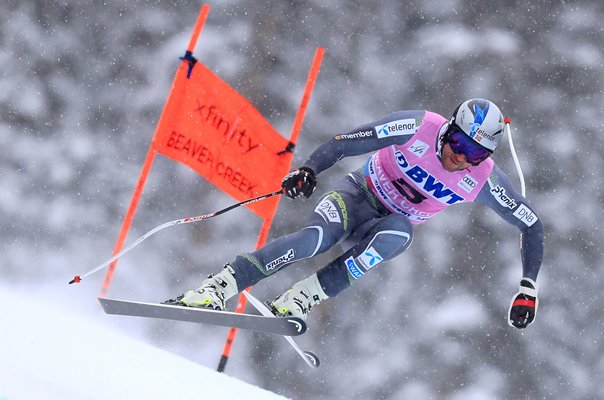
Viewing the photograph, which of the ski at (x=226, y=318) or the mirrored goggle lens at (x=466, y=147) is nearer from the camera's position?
the ski at (x=226, y=318)

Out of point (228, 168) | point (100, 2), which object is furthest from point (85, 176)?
point (228, 168)

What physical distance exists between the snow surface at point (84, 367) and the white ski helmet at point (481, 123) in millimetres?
1518

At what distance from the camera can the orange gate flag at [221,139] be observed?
5.30m

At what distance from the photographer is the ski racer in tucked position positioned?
12.1 ft

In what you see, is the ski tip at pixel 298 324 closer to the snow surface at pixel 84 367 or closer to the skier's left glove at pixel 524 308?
the snow surface at pixel 84 367

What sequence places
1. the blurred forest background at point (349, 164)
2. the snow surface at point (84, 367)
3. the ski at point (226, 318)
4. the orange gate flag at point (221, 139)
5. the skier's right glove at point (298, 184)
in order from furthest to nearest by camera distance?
the blurred forest background at point (349, 164), the orange gate flag at point (221, 139), the skier's right glove at point (298, 184), the ski at point (226, 318), the snow surface at point (84, 367)

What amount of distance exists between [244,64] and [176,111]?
705cm

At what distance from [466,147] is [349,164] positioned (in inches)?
322

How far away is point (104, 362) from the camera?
3.14m

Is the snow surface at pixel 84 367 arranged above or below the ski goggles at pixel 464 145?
below

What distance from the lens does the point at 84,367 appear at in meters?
3.00

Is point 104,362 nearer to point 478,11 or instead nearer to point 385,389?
point 385,389

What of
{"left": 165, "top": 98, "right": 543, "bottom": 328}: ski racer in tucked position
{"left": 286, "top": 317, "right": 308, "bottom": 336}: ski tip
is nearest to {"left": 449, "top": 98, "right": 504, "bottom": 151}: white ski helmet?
{"left": 165, "top": 98, "right": 543, "bottom": 328}: ski racer in tucked position

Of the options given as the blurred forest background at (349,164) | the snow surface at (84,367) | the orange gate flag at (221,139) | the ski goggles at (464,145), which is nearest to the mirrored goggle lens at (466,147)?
the ski goggles at (464,145)
